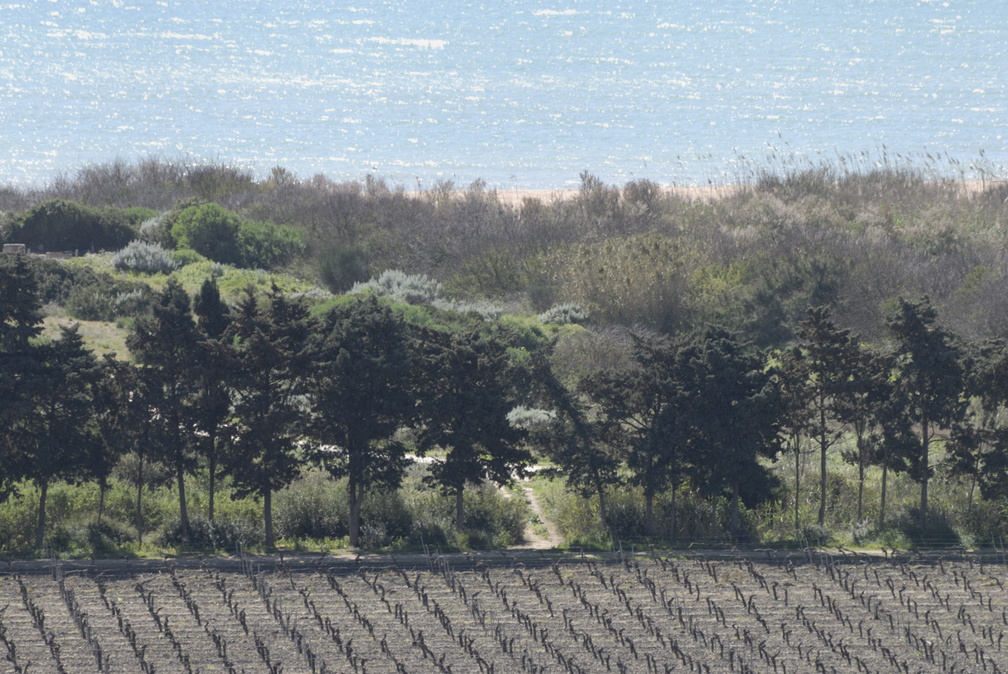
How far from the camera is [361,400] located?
30.7 metres

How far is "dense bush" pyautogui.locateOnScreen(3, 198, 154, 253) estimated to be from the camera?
190ft

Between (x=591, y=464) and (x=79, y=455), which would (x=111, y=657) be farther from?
(x=591, y=464)

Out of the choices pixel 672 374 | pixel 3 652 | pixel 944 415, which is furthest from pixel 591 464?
pixel 3 652

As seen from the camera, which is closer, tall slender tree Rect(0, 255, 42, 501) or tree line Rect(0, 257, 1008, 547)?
tall slender tree Rect(0, 255, 42, 501)

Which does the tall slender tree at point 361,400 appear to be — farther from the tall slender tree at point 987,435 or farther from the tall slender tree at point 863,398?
the tall slender tree at point 987,435

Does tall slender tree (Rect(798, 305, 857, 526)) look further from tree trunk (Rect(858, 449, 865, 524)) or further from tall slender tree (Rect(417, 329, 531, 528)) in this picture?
tall slender tree (Rect(417, 329, 531, 528))

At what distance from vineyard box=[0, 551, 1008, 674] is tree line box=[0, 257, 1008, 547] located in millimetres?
2448

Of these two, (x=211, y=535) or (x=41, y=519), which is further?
(x=211, y=535)

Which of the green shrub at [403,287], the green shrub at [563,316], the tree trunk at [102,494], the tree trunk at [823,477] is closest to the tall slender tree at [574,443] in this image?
the tree trunk at [823,477]

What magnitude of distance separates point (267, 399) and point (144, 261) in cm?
2412

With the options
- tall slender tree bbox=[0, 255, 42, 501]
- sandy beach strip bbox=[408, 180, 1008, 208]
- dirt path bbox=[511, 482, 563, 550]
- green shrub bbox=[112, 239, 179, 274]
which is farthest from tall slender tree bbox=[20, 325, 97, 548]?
sandy beach strip bbox=[408, 180, 1008, 208]

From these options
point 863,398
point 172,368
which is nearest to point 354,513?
point 172,368

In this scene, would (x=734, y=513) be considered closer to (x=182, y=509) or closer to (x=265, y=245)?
(x=182, y=509)

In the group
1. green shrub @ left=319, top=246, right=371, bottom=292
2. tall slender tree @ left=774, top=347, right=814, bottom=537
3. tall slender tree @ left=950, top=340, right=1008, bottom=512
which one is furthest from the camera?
green shrub @ left=319, top=246, right=371, bottom=292
